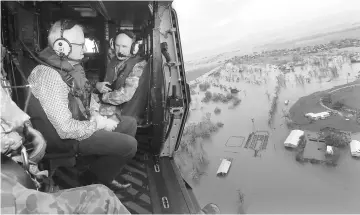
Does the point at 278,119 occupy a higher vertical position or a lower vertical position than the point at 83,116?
lower

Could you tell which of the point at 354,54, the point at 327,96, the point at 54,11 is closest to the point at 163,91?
the point at 54,11

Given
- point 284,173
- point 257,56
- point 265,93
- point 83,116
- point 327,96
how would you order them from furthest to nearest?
point 257,56 → point 265,93 → point 327,96 → point 284,173 → point 83,116

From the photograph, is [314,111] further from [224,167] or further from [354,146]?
[224,167]

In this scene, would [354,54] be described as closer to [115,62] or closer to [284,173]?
[284,173]

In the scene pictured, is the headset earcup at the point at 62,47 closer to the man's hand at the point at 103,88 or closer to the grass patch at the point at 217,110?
the man's hand at the point at 103,88

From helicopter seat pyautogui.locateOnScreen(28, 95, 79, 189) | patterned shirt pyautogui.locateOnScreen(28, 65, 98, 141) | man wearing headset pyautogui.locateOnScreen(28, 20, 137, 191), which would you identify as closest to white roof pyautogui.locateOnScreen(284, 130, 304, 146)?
man wearing headset pyautogui.locateOnScreen(28, 20, 137, 191)

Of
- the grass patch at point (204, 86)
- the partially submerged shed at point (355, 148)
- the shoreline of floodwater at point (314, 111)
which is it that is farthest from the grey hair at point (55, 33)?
the grass patch at point (204, 86)

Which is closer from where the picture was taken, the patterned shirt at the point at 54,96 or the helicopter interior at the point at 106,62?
the patterned shirt at the point at 54,96
